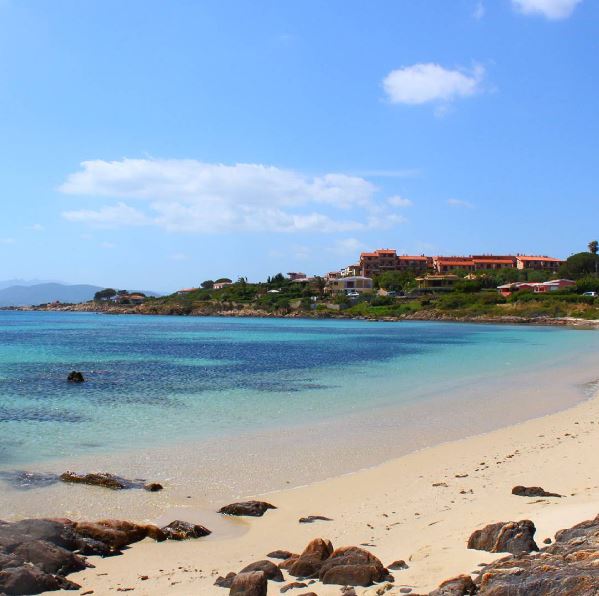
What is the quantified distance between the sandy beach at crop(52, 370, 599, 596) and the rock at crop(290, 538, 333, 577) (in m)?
0.38

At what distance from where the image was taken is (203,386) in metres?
25.5

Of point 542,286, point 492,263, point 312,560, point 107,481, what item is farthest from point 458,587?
point 492,263

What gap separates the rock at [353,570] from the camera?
6242 mm

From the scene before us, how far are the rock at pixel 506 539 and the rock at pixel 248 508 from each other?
11.5 feet

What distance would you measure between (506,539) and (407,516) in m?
2.49

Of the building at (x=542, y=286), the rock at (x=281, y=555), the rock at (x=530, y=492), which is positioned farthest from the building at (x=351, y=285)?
the rock at (x=281, y=555)

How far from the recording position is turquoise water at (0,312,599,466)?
1568cm

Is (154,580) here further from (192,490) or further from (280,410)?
(280,410)

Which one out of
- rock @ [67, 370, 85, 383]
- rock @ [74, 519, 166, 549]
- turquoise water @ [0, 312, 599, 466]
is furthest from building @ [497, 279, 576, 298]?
rock @ [74, 519, 166, 549]

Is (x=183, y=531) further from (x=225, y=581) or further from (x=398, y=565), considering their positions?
(x=398, y=565)

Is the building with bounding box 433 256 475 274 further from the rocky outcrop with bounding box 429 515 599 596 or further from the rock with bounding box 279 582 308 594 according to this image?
the rock with bounding box 279 582 308 594

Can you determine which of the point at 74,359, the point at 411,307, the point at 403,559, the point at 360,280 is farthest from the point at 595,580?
the point at 360,280

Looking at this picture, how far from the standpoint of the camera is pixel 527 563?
5.47 m

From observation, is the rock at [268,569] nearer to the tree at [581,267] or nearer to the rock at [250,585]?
the rock at [250,585]
